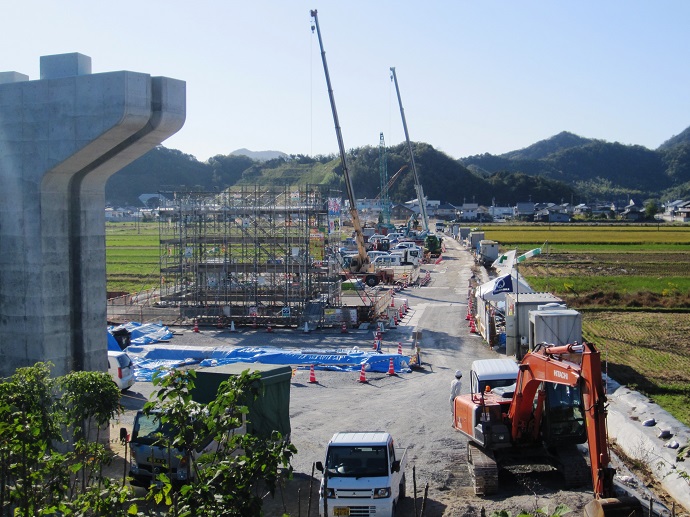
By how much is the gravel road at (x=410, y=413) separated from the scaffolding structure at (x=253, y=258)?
76.3 inches

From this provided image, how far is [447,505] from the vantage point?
12.9 metres

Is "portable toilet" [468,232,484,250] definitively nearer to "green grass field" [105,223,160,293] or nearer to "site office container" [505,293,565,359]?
"green grass field" [105,223,160,293]

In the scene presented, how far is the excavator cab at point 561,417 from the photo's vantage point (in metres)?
13.1

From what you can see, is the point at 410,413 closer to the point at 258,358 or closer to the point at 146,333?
the point at 258,358

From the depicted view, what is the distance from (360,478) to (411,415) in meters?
7.10

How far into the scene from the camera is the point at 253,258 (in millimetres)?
35875

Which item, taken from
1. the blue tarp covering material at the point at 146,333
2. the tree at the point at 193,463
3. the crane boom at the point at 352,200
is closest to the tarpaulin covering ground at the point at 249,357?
the blue tarp covering material at the point at 146,333

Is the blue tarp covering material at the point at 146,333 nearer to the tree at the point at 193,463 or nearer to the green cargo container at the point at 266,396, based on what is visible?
the green cargo container at the point at 266,396

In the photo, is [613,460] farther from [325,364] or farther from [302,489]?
[325,364]

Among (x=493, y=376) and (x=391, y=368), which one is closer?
(x=493, y=376)

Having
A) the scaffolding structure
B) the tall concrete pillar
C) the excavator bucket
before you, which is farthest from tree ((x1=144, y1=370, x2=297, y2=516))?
the scaffolding structure

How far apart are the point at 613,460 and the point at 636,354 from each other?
469 inches

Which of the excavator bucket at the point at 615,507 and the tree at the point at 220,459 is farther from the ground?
the tree at the point at 220,459

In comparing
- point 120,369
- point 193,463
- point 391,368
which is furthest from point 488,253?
point 193,463
